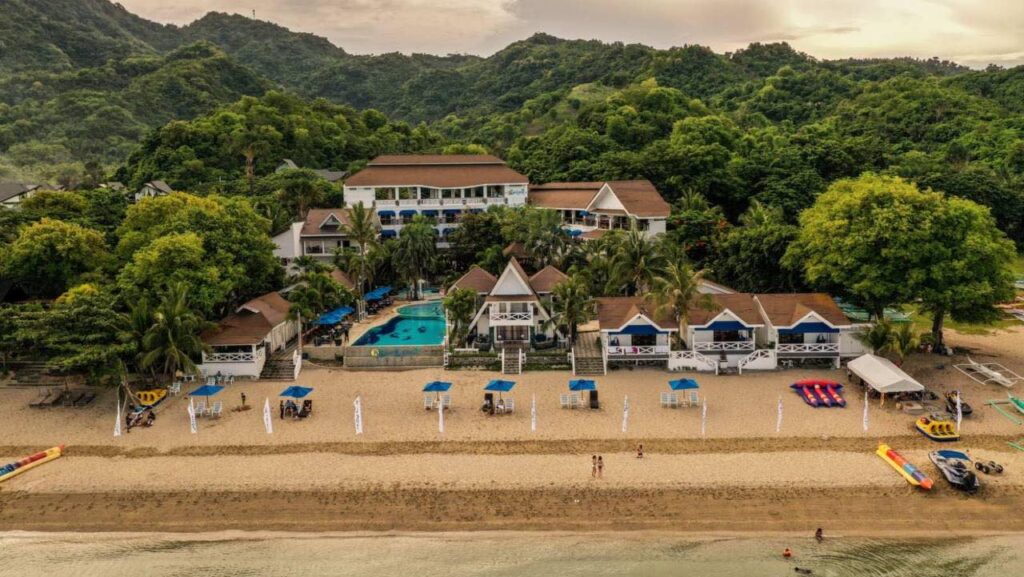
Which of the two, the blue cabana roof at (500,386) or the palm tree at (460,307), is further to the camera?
the palm tree at (460,307)

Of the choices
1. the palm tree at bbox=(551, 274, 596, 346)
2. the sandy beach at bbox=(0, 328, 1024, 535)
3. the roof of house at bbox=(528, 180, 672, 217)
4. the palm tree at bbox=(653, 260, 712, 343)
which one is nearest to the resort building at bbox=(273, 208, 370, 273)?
the roof of house at bbox=(528, 180, 672, 217)

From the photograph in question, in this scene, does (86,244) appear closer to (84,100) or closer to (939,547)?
(939,547)

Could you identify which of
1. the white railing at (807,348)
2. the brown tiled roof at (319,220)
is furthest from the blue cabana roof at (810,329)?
the brown tiled roof at (319,220)

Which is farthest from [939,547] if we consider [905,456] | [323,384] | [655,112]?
[655,112]

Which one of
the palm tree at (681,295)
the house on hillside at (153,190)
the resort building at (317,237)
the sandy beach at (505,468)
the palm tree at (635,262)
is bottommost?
the sandy beach at (505,468)

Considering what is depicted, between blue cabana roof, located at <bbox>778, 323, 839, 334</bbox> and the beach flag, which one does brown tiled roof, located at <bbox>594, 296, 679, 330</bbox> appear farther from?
the beach flag

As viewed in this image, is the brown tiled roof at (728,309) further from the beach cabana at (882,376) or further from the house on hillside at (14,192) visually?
the house on hillside at (14,192)
